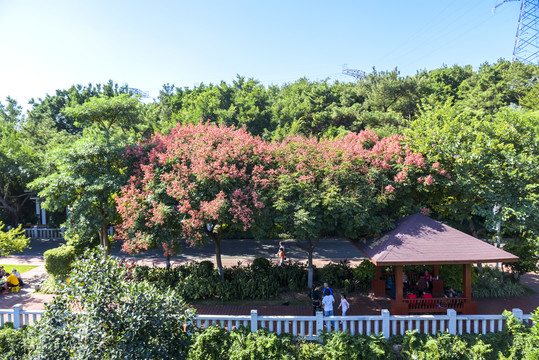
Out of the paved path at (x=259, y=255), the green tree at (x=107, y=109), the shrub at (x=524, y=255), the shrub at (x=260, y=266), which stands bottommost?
the paved path at (x=259, y=255)

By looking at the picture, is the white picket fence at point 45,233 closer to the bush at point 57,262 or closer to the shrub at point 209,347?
the bush at point 57,262

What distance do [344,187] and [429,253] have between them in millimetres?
3786

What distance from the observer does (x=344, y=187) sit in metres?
13.3

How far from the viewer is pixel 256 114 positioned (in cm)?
2998

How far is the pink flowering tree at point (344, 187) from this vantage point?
12594 millimetres

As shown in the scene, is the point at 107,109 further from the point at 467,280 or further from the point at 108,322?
the point at 467,280

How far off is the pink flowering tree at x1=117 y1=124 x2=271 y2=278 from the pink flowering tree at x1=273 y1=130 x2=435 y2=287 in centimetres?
109

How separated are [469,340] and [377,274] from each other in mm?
4710

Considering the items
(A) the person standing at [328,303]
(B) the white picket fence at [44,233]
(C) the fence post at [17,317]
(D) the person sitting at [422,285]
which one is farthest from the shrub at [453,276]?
(B) the white picket fence at [44,233]

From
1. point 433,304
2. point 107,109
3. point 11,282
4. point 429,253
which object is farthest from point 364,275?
point 11,282

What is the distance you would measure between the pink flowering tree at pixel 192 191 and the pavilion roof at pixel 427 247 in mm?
4670

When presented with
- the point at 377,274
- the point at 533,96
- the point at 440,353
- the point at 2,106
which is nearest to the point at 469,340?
the point at 440,353

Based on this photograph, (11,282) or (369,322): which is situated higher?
(369,322)

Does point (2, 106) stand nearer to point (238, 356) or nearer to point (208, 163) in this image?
point (208, 163)
